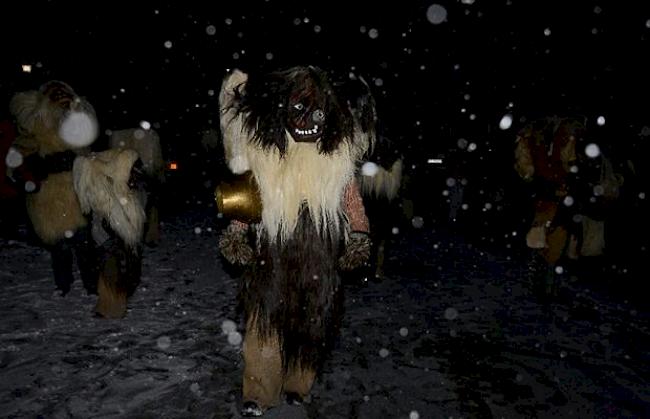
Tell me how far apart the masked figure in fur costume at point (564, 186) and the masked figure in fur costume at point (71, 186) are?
401 centimetres

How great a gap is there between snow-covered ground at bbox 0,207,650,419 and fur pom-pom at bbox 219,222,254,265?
105 centimetres

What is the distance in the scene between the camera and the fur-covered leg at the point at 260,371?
10.5ft

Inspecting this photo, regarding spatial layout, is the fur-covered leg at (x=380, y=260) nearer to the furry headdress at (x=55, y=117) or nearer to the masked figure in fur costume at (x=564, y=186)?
the masked figure in fur costume at (x=564, y=186)

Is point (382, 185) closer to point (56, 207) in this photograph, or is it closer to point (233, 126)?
point (233, 126)

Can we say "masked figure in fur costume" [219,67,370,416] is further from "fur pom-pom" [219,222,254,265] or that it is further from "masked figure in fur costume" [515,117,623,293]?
"masked figure in fur costume" [515,117,623,293]

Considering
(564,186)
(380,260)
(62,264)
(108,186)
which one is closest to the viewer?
(108,186)

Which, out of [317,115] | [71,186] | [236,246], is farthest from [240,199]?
[71,186]

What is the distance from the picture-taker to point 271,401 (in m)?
3.32

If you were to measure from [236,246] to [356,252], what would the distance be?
0.69 metres

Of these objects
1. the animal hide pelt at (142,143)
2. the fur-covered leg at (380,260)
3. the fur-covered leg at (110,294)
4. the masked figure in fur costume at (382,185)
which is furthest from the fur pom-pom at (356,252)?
the animal hide pelt at (142,143)

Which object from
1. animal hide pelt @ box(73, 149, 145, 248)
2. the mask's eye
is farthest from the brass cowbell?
animal hide pelt @ box(73, 149, 145, 248)

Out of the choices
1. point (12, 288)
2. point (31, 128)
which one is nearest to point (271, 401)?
point (31, 128)

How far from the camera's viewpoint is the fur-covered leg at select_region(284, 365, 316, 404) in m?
3.40

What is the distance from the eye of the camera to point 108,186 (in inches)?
173
